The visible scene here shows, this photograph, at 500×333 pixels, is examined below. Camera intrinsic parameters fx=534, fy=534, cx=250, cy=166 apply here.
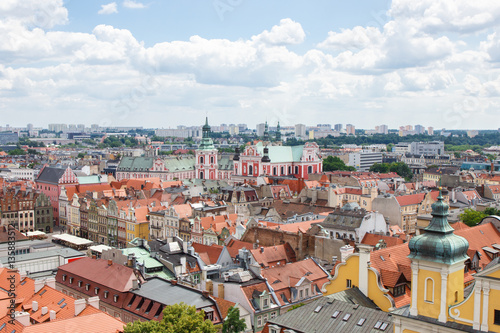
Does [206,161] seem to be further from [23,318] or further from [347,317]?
[347,317]

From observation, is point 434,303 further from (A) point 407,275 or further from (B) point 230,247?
(B) point 230,247

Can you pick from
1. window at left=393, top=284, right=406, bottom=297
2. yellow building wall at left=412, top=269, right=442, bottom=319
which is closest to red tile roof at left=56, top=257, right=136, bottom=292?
window at left=393, top=284, right=406, bottom=297

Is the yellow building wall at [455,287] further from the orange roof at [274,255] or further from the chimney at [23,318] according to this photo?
the orange roof at [274,255]

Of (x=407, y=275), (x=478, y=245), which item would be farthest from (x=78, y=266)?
(x=478, y=245)

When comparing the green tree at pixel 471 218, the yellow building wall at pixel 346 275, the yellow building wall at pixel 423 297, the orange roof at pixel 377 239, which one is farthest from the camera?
the green tree at pixel 471 218

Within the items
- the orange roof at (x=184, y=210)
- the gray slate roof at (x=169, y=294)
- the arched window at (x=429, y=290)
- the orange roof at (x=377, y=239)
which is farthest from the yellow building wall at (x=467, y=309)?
the orange roof at (x=184, y=210)

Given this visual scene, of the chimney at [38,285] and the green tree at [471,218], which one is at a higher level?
the green tree at [471,218]

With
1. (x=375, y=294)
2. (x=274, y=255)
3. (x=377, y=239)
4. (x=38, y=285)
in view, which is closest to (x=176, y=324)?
(x=375, y=294)
